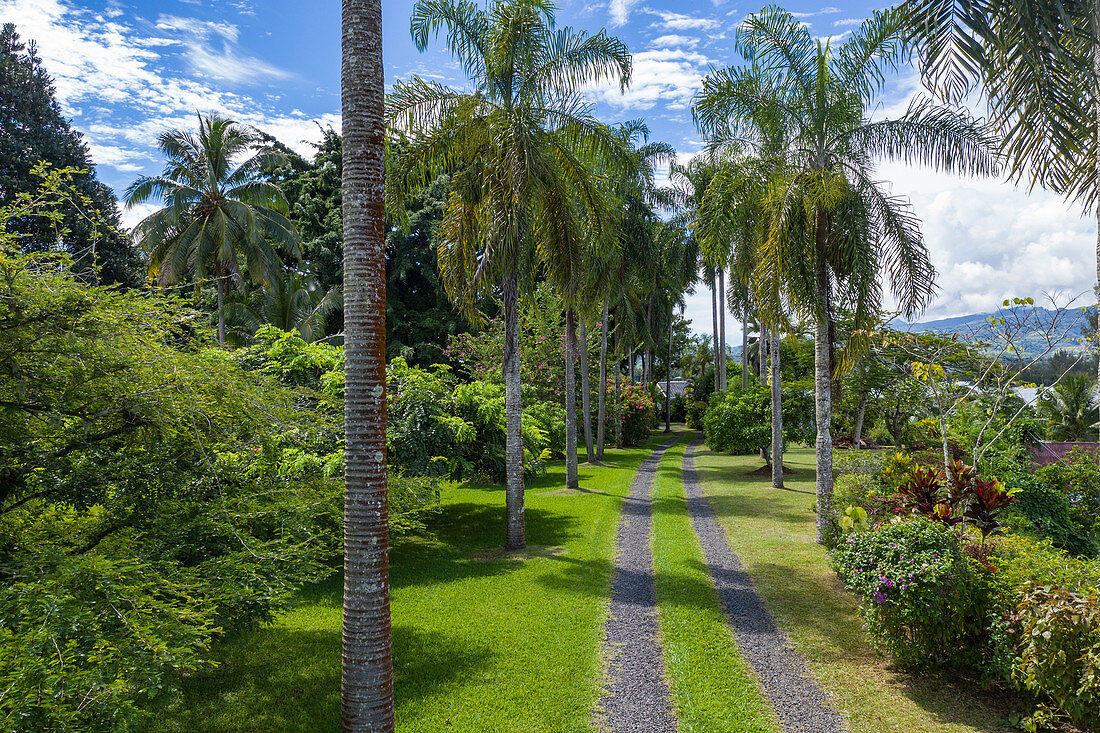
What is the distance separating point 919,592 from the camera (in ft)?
20.3

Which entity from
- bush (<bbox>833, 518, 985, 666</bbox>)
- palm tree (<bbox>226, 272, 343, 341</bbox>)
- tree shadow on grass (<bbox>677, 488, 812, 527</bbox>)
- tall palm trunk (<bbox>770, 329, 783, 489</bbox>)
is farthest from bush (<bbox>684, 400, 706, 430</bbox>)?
bush (<bbox>833, 518, 985, 666</bbox>)

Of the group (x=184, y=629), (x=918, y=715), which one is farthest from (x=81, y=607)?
(x=918, y=715)

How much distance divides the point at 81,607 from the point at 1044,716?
299 inches

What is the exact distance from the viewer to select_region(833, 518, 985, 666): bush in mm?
6188

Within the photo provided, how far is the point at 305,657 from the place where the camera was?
7.50m

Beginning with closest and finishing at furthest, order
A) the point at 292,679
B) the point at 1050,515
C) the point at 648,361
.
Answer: the point at 292,679 < the point at 1050,515 < the point at 648,361

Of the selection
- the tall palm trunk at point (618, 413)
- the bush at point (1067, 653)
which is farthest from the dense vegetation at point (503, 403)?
the tall palm trunk at point (618, 413)

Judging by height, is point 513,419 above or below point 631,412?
above

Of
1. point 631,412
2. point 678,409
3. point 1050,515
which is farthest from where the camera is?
point 678,409

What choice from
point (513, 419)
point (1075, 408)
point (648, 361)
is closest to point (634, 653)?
point (513, 419)

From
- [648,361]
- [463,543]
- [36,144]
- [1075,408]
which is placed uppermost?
[36,144]

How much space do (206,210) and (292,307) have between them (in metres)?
7.66

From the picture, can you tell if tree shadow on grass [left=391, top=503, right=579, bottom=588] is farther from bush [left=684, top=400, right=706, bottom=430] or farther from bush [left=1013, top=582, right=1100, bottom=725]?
bush [left=684, top=400, right=706, bottom=430]

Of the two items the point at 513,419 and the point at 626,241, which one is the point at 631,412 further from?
the point at 513,419
